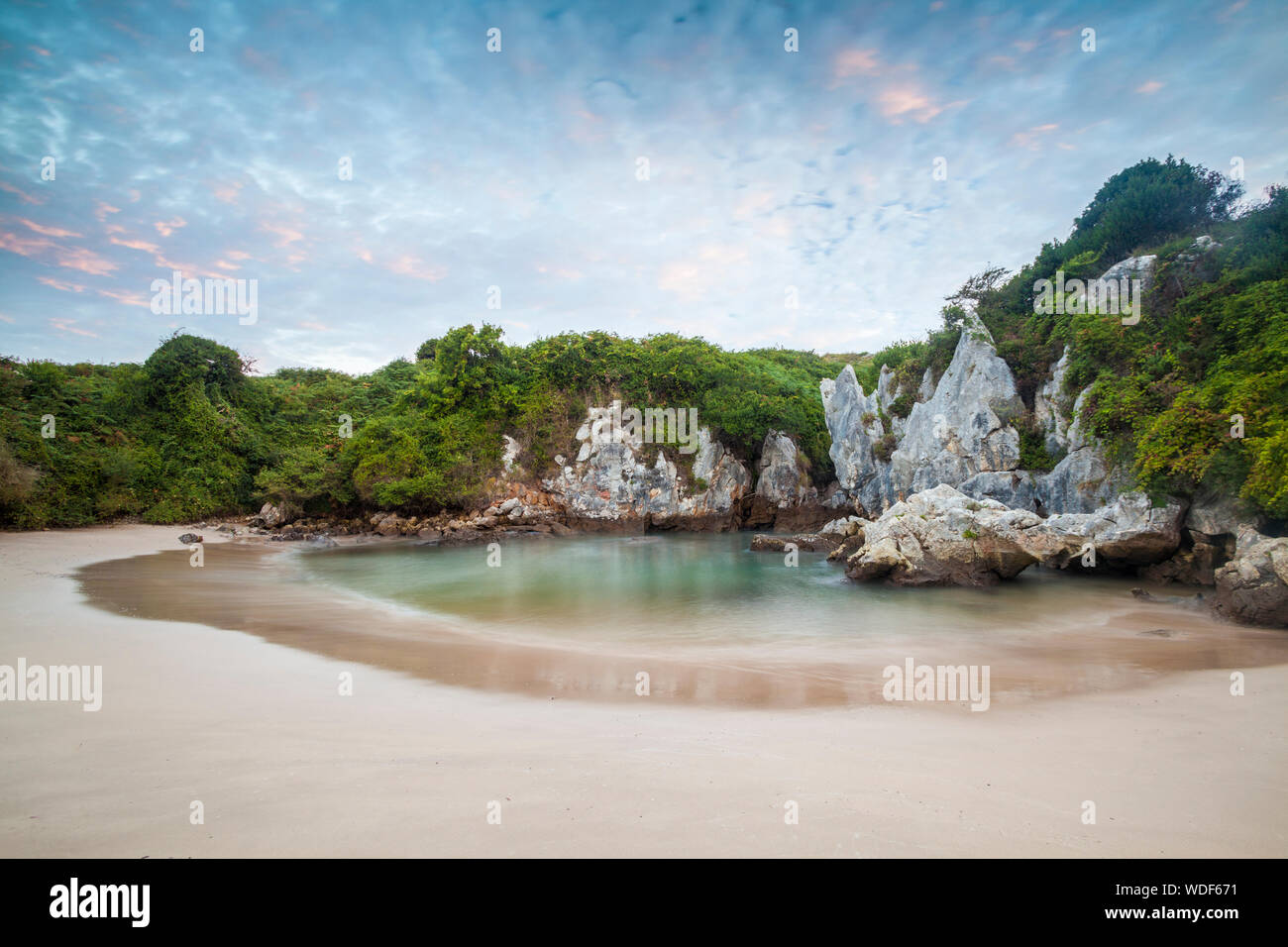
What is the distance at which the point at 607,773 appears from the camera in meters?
4.24

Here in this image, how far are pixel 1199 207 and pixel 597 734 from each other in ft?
87.6

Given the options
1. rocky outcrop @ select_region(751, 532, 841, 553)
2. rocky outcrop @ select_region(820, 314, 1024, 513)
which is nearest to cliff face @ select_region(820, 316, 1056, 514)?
rocky outcrop @ select_region(820, 314, 1024, 513)

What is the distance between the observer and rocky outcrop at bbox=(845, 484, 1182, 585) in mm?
15000

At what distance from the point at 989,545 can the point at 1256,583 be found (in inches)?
→ 218

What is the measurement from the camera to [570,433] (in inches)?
1329

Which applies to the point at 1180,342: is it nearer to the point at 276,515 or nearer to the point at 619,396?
the point at 619,396

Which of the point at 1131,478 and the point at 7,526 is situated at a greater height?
the point at 1131,478

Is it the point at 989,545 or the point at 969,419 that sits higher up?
the point at 969,419

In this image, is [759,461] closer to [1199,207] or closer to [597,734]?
[1199,207]

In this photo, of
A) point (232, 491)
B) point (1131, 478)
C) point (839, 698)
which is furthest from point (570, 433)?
point (839, 698)

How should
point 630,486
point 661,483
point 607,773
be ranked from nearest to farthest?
point 607,773 < point 630,486 < point 661,483

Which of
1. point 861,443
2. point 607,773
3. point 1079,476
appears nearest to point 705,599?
point 607,773

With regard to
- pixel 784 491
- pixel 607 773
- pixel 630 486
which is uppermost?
pixel 630 486

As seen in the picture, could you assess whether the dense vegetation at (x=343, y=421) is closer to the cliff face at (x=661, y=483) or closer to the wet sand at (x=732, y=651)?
the cliff face at (x=661, y=483)
